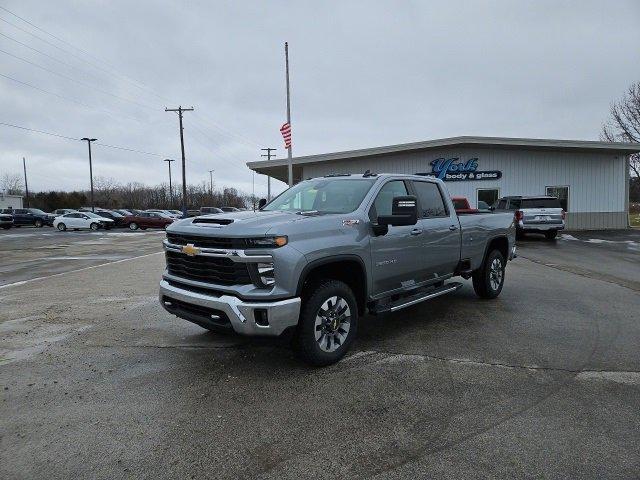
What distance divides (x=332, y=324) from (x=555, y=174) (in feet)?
77.6

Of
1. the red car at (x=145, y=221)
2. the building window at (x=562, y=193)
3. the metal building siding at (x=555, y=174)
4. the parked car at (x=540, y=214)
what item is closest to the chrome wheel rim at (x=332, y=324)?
the parked car at (x=540, y=214)

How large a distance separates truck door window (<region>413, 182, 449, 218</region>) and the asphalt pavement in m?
1.48

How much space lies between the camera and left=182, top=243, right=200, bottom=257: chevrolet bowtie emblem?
406 cm

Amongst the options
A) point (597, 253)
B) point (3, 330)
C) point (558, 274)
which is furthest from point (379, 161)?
point (3, 330)

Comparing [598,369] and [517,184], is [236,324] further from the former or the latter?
[517,184]

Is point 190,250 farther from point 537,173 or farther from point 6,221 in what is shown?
point 6,221

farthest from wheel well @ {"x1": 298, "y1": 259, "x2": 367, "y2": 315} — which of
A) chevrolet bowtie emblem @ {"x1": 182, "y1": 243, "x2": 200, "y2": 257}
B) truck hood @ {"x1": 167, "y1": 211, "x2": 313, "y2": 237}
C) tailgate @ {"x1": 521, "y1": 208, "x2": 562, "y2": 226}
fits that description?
tailgate @ {"x1": 521, "y1": 208, "x2": 562, "y2": 226}

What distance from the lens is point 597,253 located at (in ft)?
45.0

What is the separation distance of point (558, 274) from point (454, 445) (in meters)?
8.25

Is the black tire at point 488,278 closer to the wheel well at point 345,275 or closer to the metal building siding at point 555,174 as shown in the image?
the wheel well at point 345,275

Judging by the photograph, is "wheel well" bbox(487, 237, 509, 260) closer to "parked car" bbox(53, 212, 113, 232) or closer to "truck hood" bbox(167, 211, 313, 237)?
"truck hood" bbox(167, 211, 313, 237)

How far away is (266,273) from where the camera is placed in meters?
3.73

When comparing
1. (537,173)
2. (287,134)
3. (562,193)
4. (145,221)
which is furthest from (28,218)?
(562,193)

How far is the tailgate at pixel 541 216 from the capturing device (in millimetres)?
17484
